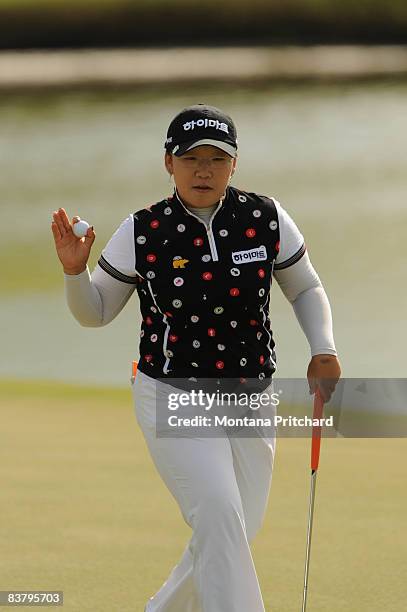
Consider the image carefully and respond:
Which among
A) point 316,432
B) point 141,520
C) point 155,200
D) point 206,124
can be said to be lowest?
point 141,520

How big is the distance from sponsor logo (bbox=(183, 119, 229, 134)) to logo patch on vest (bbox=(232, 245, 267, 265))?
0.84ft

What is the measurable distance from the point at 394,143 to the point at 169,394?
5.47 meters

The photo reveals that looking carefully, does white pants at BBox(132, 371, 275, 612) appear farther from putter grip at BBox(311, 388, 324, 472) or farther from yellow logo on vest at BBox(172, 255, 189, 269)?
yellow logo on vest at BBox(172, 255, 189, 269)

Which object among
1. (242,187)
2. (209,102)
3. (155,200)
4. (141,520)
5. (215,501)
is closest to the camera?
(215,501)

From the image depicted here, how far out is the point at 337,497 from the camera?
4.74 metres

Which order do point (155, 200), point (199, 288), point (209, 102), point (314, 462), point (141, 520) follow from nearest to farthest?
point (199, 288) → point (314, 462) → point (141, 520) → point (155, 200) → point (209, 102)

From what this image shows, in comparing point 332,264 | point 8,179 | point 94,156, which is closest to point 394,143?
point 332,264

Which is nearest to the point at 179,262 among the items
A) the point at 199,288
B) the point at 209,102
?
the point at 199,288

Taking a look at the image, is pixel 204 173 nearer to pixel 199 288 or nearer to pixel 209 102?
pixel 199 288

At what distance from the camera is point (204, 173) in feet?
9.68

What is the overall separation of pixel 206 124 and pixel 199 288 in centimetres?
35

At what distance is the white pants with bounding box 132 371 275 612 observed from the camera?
2.76 metres

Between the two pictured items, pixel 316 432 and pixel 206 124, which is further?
pixel 316 432

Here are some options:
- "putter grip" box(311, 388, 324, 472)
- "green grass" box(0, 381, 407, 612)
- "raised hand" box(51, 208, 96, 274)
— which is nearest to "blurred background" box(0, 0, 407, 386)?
"green grass" box(0, 381, 407, 612)
